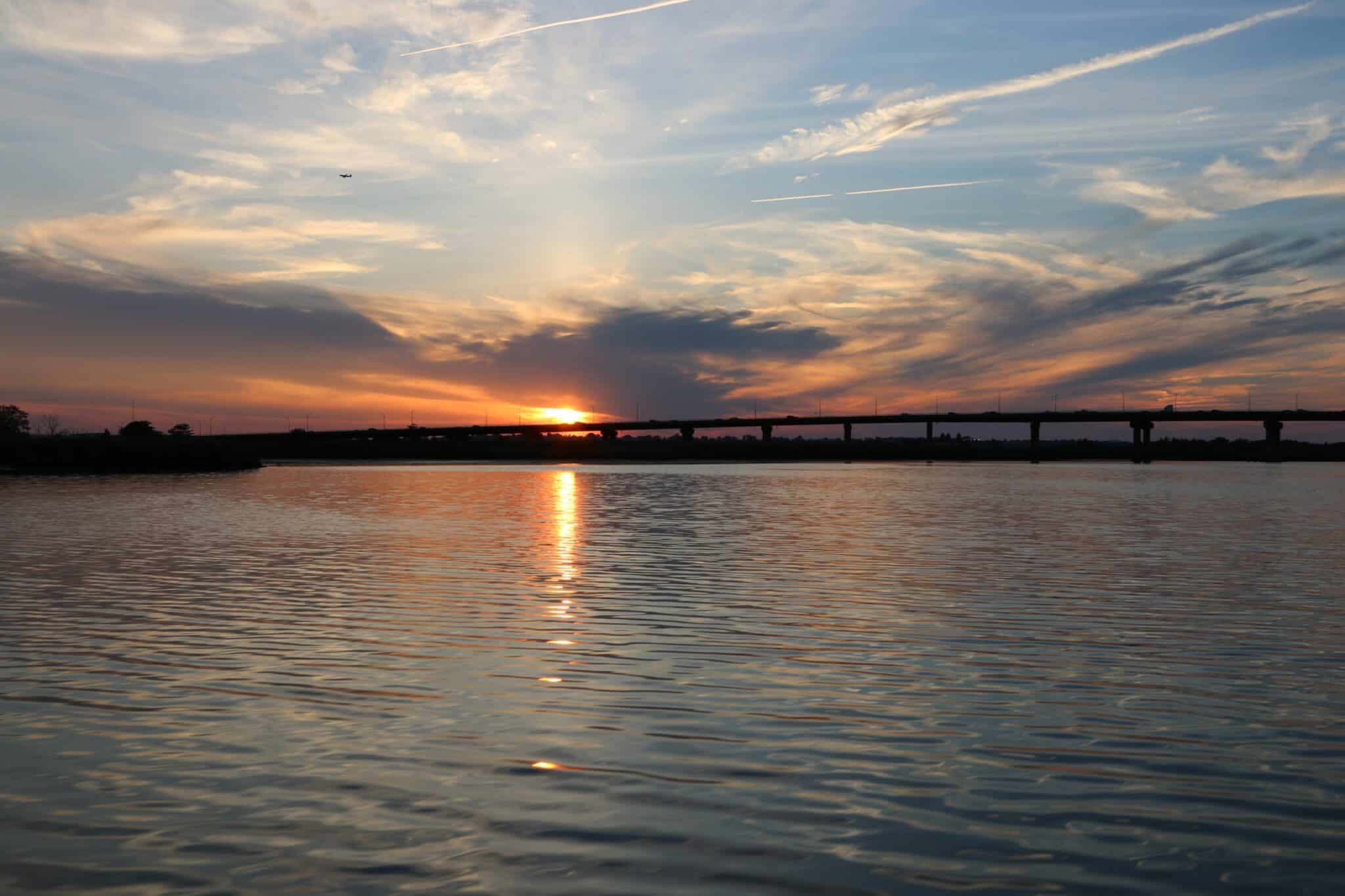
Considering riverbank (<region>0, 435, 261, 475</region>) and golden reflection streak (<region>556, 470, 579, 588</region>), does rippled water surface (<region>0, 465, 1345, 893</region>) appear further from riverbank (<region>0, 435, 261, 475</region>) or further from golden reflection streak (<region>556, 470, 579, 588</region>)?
riverbank (<region>0, 435, 261, 475</region>)

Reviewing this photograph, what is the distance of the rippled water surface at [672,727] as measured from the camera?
9.38 metres

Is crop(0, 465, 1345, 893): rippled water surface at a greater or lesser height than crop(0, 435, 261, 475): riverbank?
lesser

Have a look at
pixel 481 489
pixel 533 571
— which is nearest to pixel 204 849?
pixel 533 571

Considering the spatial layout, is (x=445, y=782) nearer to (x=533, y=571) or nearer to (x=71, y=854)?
(x=71, y=854)

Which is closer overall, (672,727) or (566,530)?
(672,727)

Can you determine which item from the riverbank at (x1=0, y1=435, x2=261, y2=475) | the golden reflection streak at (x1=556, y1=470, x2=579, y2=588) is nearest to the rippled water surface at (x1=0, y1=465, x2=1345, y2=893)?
the golden reflection streak at (x1=556, y1=470, x2=579, y2=588)

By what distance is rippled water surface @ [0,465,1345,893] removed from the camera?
9383mm

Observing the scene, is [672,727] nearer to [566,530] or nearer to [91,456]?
[566,530]

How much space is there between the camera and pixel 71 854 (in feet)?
31.1

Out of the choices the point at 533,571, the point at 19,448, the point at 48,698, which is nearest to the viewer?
the point at 48,698

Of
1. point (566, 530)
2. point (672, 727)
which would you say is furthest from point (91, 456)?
point (672, 727)

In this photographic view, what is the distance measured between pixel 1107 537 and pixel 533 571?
980 inches

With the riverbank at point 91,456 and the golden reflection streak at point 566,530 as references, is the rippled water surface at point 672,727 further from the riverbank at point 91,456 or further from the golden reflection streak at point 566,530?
the riverbank at point 91,456

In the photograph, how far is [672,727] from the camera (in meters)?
14.0
